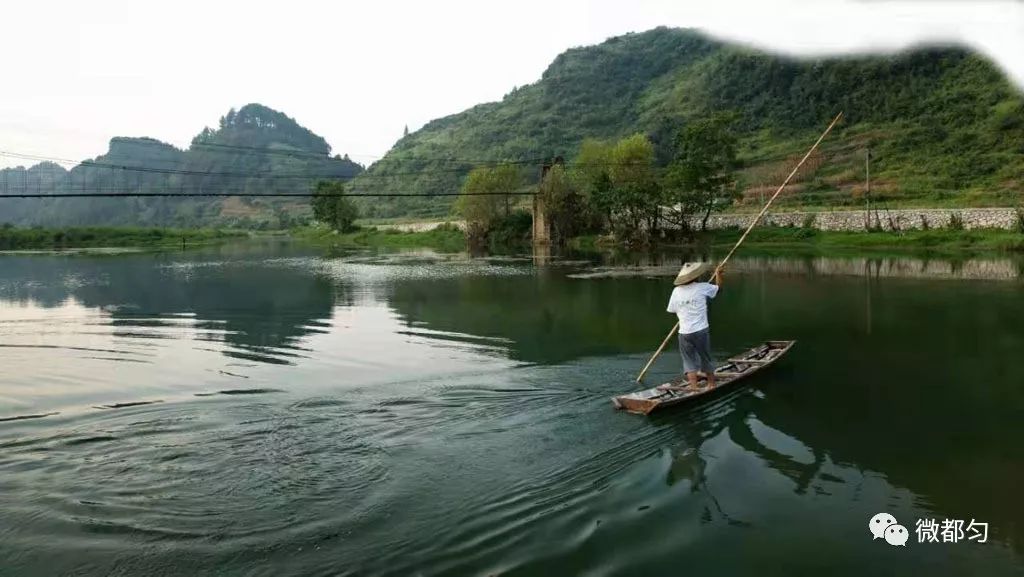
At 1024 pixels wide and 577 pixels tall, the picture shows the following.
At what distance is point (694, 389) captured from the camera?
1000cm

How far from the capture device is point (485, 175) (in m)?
69.8

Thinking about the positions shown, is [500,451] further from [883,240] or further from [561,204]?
[561,204]

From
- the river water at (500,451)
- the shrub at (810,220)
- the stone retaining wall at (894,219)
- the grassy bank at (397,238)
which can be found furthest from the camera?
the grassy bank at (397,238)

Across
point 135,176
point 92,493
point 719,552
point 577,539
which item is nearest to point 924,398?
point 719,552

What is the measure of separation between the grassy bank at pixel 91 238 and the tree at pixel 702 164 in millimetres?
60623

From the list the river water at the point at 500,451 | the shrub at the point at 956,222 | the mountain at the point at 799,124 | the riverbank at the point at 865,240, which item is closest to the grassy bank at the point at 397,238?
the mountain at the point at 799,124

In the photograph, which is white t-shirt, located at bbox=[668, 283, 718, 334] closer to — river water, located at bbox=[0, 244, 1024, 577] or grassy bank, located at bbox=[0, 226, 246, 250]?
river water, located at bbox=[0, 244, 1024, 577]

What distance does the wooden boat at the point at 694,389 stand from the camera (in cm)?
930

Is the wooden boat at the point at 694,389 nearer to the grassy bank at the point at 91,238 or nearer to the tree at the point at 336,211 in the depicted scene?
the grassy bank at the point at 91,238

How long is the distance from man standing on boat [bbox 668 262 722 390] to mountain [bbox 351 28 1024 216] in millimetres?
40537

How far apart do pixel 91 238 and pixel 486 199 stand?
2090 inches

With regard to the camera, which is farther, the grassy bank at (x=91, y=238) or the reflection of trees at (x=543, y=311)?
the grassy bank at (x=91, y=238)

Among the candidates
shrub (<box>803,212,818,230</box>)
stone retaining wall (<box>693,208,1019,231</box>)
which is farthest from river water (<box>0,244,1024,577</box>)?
shrub (<box>803,212,818,230</box>)

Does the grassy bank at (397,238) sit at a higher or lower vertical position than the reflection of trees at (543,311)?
higher
